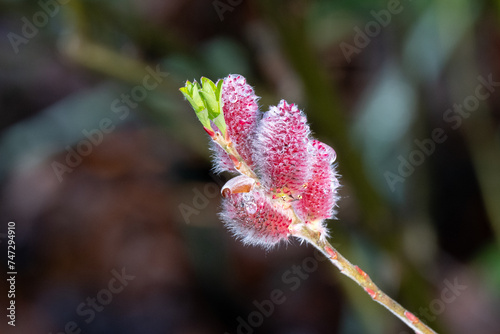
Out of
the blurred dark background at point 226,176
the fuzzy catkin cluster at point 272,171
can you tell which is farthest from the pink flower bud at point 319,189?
the blurred dark background at point 226,176

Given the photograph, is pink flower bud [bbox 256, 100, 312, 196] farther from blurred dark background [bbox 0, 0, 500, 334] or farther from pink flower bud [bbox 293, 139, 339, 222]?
blurred dark background [bbox 0, 0, 500, 334]

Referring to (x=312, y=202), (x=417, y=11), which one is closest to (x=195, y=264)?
(x=417, y=11)

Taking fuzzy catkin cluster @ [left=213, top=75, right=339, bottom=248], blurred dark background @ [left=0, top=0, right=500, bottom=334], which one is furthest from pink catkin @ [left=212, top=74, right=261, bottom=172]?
blurred dark background @ [left=0, top=0, right=500, bottom=334]

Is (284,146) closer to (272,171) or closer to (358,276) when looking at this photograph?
(272,171)

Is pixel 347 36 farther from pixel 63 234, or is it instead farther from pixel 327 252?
pixel 327 252

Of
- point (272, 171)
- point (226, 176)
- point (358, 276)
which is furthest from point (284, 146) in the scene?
point (226, 176)
